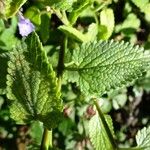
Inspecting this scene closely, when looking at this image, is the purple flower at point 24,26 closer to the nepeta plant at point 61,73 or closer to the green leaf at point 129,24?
the nepeta plant at point 61,73

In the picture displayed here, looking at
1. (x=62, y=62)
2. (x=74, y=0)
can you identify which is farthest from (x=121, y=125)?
(x=74, y=0)

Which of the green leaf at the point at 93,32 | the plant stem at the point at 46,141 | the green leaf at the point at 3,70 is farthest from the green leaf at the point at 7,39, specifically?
the plant stem at the point at 46,141

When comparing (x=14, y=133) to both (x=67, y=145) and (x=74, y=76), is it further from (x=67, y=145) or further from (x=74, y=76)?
(x=74, y=76)

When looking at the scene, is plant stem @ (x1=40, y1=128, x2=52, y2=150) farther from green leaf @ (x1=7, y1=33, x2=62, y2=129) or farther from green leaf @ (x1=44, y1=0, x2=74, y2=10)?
green leaf @ (x1=44, y1=0, x2=74, y2=10)

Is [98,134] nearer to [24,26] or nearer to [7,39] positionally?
[24,26]

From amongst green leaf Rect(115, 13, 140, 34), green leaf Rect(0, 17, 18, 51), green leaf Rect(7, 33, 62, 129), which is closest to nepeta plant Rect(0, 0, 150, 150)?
green leaf Rect(7, 33, 62, 129)

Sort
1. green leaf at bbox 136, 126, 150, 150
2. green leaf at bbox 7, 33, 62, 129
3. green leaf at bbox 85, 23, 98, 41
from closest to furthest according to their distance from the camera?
green leaf at bbox 7, 33, 62, 129
green leaf at bbox 136, 126, 150, 150
green leaf at bbox 85, 23, 98, 41
